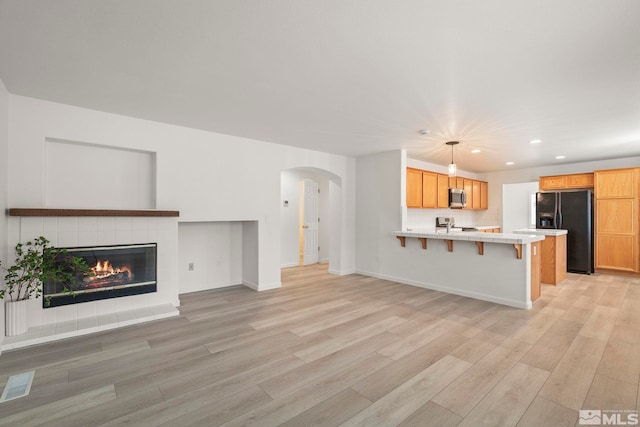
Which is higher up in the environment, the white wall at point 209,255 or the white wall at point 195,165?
the white wall at point 195,165

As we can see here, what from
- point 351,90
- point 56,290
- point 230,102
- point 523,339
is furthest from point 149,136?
point 523,339

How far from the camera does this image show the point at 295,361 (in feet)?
8.35

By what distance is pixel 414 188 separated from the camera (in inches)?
247

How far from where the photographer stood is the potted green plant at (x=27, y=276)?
113 inches

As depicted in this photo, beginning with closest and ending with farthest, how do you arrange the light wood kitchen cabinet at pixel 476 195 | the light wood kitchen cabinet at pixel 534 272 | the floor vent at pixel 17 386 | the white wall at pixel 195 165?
the floor vent at pixel 17 386
the white wall at pixel 195 165
the light wood kitchen cabinet at pixel 534 272
the light wood kitchen cabinet at pixel 476 195

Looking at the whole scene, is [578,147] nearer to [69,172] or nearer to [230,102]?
[230,102]

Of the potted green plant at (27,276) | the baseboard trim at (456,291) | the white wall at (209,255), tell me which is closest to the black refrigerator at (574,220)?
the baseboard trim at (456,291)

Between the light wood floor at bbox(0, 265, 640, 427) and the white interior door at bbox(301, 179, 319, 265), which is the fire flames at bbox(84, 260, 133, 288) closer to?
the light wood floor at bbox(0, 265, 640, 427)

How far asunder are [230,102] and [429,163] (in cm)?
518

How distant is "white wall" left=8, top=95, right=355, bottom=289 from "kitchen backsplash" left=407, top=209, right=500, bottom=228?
177 cm

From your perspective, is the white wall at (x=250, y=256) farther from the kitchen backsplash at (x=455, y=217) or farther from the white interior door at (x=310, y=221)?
the kitchen backsplash at (x=455, y=217)

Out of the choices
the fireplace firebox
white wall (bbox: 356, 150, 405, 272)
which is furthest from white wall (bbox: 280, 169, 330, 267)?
the fireplace firebox

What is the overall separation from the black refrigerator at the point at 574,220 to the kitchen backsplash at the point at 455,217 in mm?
1759

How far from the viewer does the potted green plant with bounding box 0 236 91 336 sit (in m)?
2.87
